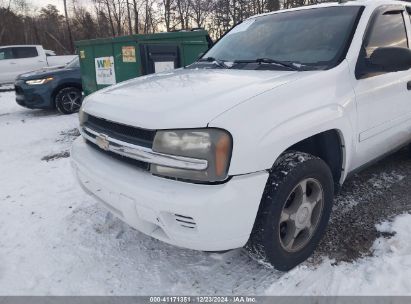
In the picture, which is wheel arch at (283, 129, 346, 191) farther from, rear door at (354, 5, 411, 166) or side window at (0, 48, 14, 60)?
side window at (0, 48, 14, 60)

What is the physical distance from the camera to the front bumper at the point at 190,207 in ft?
6.10

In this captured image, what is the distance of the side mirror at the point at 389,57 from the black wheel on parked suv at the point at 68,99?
7.29 meters

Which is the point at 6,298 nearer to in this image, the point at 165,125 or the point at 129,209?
the point at 129,209

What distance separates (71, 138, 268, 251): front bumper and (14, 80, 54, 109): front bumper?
22.6 feet

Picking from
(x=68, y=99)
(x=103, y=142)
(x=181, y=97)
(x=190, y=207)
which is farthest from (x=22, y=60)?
(x=190, y=207)

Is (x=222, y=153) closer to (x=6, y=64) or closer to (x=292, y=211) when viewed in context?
(x=292, y=211)

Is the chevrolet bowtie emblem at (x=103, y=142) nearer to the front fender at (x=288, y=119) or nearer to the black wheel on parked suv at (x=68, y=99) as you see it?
the front fender at (x=288, y=119)

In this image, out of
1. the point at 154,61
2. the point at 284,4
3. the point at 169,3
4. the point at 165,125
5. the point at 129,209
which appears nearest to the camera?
the point at 165,125

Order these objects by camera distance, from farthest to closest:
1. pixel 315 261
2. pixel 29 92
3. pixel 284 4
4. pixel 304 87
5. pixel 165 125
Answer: pixel 284 4, pixel 29 92, pixel 315 261, pixel 304 87, pixel 165 125

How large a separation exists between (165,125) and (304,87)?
2.97ft

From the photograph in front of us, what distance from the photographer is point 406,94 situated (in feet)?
10.4

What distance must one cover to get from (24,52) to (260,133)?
14854mm

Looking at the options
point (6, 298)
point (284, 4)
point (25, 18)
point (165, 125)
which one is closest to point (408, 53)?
point (165, 125)

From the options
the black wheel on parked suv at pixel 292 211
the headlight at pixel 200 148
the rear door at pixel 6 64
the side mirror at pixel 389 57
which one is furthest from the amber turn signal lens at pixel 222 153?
the rear door at pixel 6 64
